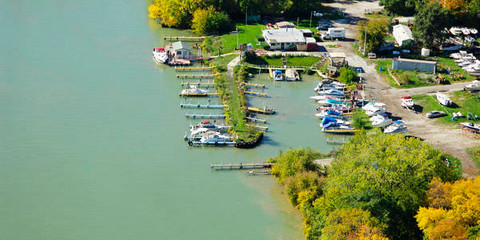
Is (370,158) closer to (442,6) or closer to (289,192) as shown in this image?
(289,192)

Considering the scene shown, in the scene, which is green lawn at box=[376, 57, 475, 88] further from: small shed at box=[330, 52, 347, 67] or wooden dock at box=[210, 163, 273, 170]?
wooden dock at box=[210, 163, 273, 170]

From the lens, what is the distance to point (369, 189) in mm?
37688

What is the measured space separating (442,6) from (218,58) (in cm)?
2976

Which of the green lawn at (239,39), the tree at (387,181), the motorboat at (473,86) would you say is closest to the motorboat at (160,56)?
the green lawn at (239,39)

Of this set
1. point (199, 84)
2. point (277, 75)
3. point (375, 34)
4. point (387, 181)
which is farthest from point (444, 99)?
point (199, 84)

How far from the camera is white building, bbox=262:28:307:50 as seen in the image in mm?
71750

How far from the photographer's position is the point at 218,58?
2746 inches

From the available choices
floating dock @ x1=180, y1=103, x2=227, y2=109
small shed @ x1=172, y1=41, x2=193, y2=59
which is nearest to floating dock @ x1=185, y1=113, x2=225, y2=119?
floating dock @ x1=180, y1=103, x2=227, y2=109

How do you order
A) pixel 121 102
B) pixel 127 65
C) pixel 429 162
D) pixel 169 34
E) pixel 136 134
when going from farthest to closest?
pixel 169 34, pixel 127 65, pixel 121 102, pixel 136 134, pixel 429 162

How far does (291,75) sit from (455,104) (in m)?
18.3

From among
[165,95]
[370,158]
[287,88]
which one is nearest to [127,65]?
[165,95]

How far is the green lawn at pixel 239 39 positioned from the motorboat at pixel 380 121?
2375 cm

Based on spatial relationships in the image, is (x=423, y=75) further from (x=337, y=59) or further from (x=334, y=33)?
(x=334, y=33)

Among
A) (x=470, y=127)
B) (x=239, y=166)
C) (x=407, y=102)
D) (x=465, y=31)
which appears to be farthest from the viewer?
(x=465, y=31)
